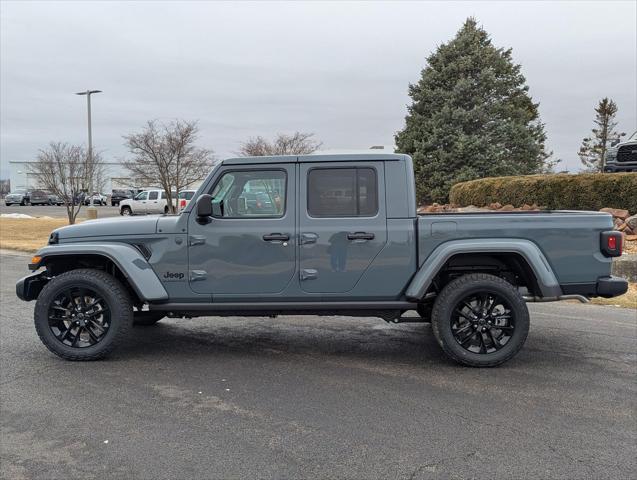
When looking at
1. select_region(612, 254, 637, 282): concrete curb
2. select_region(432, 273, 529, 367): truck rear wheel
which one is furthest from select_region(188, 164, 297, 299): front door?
select_region(612, 254, 637, 282): concrete curb

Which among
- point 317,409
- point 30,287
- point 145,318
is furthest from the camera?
point 145,318

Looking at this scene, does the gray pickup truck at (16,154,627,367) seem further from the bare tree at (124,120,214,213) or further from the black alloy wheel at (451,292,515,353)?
the bare tree at (124,120,214,213)

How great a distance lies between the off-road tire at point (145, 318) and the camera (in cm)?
583

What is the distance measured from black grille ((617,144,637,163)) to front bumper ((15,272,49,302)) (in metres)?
13.3

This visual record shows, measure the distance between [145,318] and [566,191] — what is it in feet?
33.4

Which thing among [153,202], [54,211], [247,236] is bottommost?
[247,236]

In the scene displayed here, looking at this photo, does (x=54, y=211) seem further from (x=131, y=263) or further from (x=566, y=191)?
(x=131, y=263)

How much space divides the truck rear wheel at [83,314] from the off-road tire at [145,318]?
1.92ft

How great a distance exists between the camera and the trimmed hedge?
11984mm

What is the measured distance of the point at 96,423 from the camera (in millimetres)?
3795

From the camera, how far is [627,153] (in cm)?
1359

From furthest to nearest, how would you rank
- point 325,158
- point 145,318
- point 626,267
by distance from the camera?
1. point 626,267
2. point 145,318
3. point 325,158

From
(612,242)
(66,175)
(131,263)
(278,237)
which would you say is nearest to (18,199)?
(66,175)

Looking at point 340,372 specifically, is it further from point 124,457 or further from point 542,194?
point 542,194
